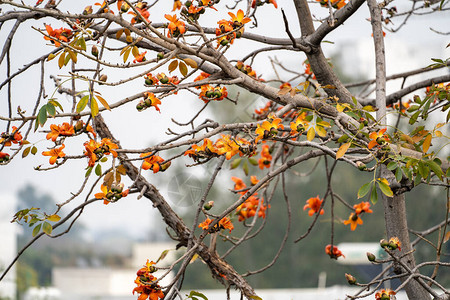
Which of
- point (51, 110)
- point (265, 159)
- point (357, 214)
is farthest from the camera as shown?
point (265, 159)

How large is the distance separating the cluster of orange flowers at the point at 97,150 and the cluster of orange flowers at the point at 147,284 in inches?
9.8

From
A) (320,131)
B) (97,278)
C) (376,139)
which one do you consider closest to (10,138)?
(320,131)

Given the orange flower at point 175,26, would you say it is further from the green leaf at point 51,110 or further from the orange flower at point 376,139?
the orange flower at point 376,139

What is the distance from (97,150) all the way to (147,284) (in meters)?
0.30

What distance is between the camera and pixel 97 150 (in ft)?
3.86

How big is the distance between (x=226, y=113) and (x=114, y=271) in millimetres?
8551

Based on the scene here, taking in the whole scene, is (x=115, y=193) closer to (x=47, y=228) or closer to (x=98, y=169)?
(x=98, y=169)

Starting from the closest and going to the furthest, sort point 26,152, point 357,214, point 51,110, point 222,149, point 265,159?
point 51,110, point 222,149, point 26,152, point 357,214, point 265,159

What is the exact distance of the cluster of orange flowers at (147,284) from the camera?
4.10 ft

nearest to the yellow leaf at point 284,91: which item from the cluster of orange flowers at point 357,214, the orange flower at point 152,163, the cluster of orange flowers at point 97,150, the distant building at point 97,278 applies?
the orange flower at point 152,163

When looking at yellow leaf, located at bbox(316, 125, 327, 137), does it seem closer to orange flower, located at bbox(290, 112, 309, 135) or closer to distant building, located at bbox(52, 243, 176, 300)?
orange flower, located at bbox(290, 112, 309, 135)

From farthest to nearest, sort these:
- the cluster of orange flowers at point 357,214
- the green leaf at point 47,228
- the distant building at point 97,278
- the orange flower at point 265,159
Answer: the distant building at point 97,278
the orange flower at point 265,159
the cluster of orange flowers at point 357,214
the green leaf at point 47,228

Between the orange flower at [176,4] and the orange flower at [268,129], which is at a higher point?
the orange flower at [176,4]

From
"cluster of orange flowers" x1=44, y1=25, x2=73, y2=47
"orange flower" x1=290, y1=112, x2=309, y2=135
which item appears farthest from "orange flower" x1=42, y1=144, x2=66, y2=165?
"orange flower" x1=290, y1=112, x2=309, y2=135
